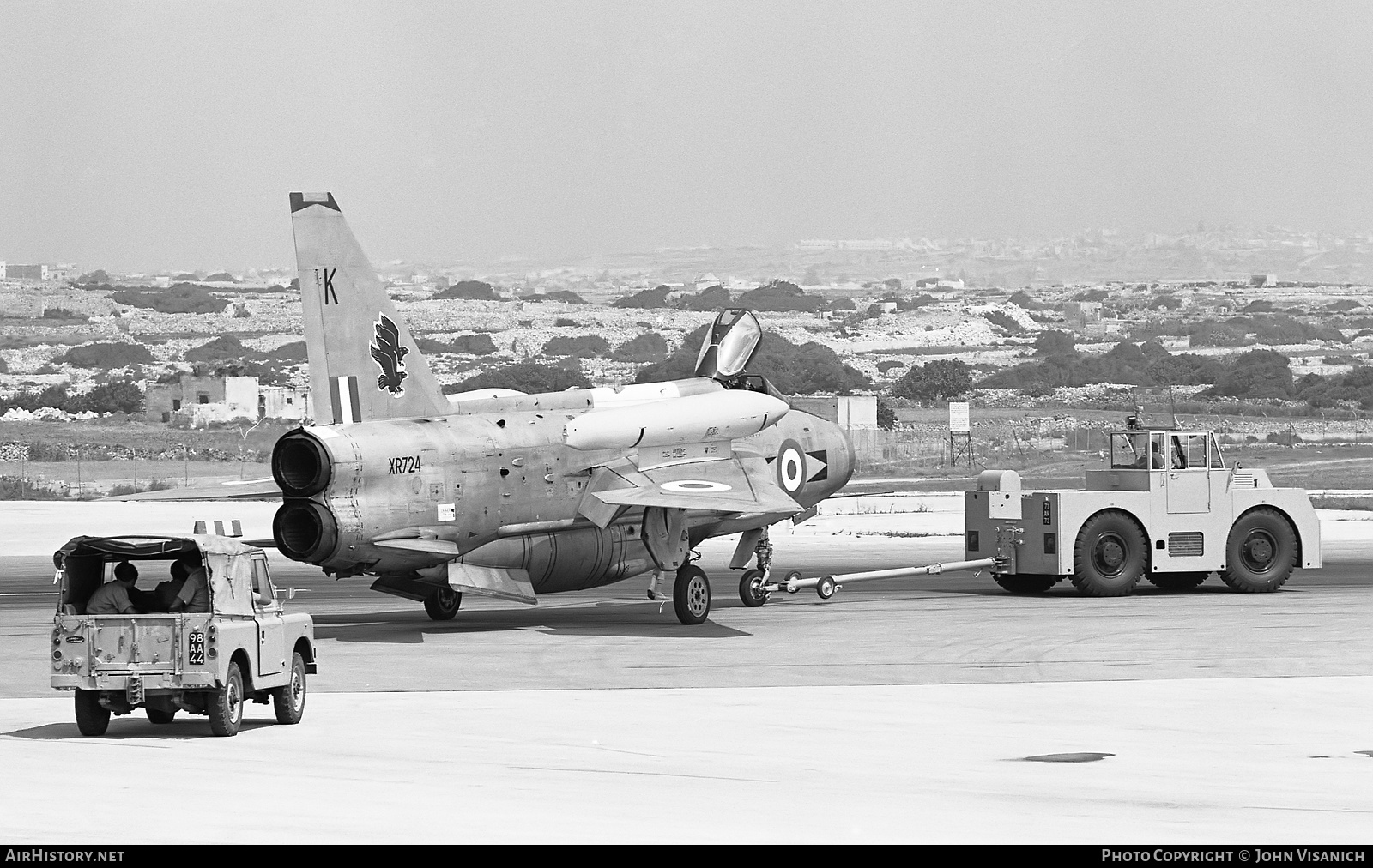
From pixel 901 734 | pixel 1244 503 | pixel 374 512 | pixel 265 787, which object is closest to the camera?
pixel 265 787

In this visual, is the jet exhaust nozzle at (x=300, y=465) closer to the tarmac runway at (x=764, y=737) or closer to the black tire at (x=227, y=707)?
the tarmac runway at (x=764, y=737)

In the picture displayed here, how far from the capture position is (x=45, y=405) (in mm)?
131875

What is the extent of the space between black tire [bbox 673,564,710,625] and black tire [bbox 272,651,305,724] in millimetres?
10360

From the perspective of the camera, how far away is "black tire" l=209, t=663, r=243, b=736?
658 inches

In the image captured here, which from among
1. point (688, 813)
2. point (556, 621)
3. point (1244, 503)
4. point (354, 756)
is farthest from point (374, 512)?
point (1244, 503)

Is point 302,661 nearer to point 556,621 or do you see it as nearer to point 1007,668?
point 1007,668

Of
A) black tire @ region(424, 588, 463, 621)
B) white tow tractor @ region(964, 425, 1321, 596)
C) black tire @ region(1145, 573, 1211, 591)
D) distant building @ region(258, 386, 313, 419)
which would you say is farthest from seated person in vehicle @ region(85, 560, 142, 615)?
distant building @ region(258, 386, 313, 419)

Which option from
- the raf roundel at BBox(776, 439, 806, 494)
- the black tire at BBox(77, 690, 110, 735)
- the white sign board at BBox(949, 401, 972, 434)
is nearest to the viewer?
the black tire at BBox(77, 690, 110, 735)

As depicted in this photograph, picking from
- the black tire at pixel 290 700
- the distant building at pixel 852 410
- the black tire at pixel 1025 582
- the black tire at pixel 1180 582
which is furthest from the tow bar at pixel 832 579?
the distant building at pixel 852 410

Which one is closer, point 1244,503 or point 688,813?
point 688,813

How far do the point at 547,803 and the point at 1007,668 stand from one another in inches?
417

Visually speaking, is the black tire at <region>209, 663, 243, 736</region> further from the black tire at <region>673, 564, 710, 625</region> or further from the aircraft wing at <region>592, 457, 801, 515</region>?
the black tire at <region>673, 564, 710, 625</region>

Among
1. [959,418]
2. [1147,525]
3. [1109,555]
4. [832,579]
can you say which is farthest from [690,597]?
[959,418]

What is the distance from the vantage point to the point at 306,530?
25.6 metres
